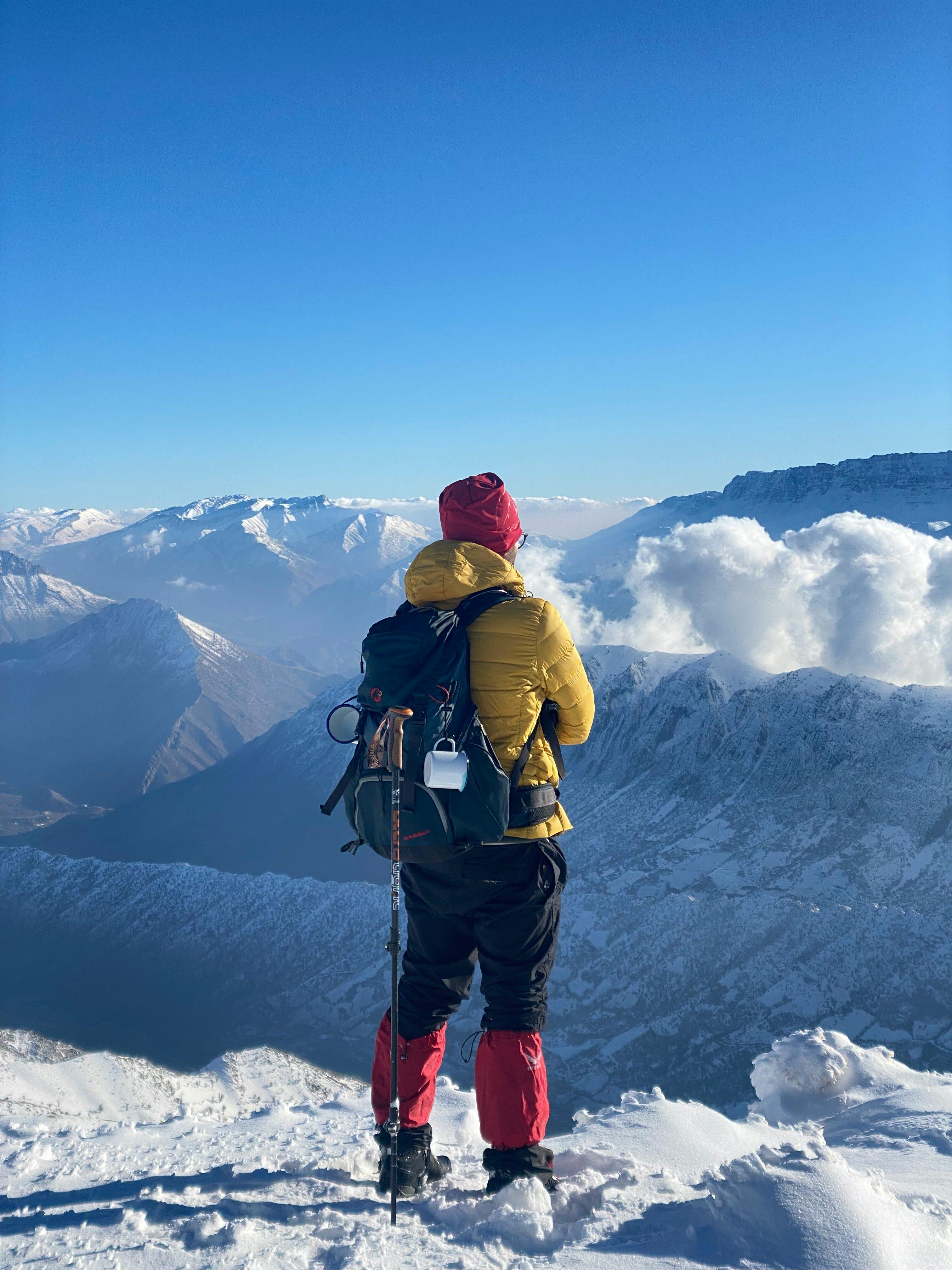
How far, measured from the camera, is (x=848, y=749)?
175125 mm

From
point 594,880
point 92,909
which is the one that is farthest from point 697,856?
point 92,909

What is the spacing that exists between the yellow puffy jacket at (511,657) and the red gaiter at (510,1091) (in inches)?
67.9

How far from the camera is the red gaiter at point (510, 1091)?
5.98m

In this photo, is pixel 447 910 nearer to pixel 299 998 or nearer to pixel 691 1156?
pixel 691 1156

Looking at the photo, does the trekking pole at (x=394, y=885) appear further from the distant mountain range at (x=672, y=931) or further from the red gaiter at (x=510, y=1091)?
the distant mountain range at (x=672, y=931)

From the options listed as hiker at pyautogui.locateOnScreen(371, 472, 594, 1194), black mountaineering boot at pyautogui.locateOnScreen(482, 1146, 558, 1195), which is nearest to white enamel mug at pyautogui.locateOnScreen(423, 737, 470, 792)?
hiker at pyautogui.locateOnScreen(371, 472, 594, 1194)

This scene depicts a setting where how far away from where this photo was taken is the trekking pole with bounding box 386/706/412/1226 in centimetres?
561

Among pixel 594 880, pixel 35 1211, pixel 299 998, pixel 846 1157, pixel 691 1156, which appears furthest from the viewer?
pixel 594 880

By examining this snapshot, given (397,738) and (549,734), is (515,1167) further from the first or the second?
(397,738)

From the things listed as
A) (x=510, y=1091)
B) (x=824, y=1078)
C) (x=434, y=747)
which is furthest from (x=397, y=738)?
(x=824, y=1078)

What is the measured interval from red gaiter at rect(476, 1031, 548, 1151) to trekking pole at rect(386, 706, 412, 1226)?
27.0 inches

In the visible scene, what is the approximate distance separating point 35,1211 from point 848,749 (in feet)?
633

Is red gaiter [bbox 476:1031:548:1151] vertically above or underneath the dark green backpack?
underneath

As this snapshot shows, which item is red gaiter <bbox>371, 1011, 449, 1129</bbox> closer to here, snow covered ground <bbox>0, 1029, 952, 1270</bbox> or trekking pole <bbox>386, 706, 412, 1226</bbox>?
trekking pole <bbox>386, 706, 412, 1226</bbox>
